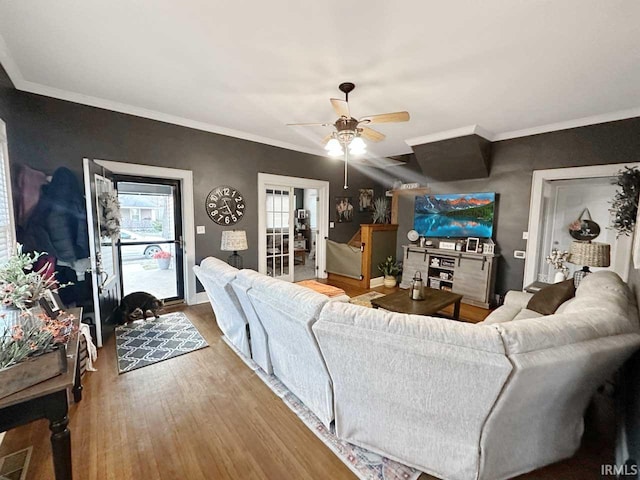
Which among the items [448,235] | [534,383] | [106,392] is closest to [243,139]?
[106,392]

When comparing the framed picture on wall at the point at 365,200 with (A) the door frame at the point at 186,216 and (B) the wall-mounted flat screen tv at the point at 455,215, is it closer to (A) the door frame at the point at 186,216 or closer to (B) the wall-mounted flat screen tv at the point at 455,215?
(B) the wall-mounted flat screen tv at the point at 455,215

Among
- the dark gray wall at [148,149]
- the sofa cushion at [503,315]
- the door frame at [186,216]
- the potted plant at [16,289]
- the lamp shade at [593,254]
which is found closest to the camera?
the potted plant at [16,289]

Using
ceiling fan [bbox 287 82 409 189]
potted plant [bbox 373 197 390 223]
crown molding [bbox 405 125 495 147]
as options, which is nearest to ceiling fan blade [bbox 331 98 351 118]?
ceiling fan [bbox 287 82 409 189]

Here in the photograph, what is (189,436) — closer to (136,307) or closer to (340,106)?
(136,307)

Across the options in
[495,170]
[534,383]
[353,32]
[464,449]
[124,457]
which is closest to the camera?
[534,383]

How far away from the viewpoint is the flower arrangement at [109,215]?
113 inches

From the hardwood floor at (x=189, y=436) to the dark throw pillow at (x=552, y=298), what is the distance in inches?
39.7

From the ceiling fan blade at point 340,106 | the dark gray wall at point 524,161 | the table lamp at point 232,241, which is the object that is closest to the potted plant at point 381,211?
the dark gray wall at point 524,161

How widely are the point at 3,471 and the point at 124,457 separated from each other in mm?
588

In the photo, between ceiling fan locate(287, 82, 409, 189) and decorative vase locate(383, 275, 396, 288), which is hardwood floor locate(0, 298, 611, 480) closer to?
ceiling fan locate(287, 82, 409, 189)

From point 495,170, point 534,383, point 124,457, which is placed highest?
point 495,170

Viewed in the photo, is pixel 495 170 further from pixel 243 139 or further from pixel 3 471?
pixel 3 471

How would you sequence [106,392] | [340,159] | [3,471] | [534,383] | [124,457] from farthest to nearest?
[340,159] → [106,392] → [124,457] → [3,471] → [534,383]

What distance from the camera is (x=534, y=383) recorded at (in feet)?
3.73
